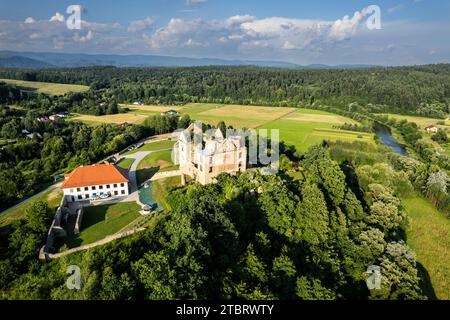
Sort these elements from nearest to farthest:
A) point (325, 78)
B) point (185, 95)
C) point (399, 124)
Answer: point (399, 124)
point (185, 95)
point (325, 78)

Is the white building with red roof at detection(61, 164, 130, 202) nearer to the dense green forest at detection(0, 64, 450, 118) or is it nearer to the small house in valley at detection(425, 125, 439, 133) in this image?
the small house in valley at detection(425, 125, 439, 133)

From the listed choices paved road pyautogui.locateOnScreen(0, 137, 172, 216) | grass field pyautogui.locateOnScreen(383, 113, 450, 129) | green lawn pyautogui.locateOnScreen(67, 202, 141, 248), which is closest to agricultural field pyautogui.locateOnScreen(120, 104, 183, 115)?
paved road pyautogui.locateOnScreen(0, 137, 172, 216)

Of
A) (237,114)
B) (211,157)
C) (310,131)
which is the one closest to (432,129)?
(310,131)

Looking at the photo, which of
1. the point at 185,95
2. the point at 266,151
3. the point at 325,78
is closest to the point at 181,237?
the point at 266,151
